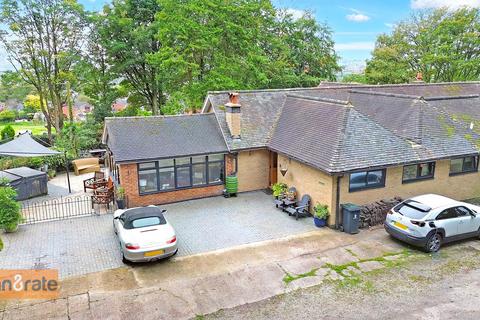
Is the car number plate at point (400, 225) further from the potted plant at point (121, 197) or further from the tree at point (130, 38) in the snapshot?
the tree at point (130, 38)

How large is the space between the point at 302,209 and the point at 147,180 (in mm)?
7073

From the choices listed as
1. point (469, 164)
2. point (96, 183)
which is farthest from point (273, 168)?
point (469, 164)

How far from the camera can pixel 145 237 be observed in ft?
37.3

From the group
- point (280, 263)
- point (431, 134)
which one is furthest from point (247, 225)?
point (431, 134)

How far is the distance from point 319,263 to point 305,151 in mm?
Answer: 5509

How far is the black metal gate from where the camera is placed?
51.6ft

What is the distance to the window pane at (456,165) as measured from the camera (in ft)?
54.9

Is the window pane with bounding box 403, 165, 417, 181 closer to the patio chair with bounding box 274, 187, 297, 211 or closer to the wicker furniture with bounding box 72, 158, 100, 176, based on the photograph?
the patio chair with bounding box 274, 187, 297, 211

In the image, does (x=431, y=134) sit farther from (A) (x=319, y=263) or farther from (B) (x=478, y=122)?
(A) (x=319, y=263)

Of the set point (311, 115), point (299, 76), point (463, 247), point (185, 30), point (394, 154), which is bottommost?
point (463, 247)

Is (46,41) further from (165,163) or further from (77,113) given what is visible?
(77,113)

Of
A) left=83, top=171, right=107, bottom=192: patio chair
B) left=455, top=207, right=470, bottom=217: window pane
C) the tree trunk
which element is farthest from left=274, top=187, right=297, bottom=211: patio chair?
the tree trunk

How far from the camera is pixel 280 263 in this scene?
11688 millimetres

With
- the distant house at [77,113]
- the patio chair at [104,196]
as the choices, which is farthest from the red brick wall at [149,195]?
the distant house at [77,113]
